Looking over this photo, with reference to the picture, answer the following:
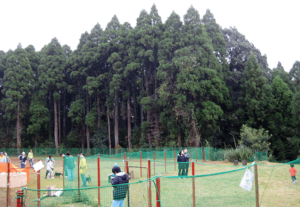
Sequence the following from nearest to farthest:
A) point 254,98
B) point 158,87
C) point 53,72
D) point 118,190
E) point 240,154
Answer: point 118,190, point 240,154, point 254,98, point 158,87, point 53,72

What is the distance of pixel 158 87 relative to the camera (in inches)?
1583

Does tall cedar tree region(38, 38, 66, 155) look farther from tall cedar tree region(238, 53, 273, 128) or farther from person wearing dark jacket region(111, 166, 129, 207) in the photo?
person wearing dark jacket region(111, 166, 129, 207)

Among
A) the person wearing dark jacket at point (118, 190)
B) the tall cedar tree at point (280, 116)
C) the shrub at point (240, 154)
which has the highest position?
the tall cedar tree at point (280, 116)

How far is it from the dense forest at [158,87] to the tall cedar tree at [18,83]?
15cm

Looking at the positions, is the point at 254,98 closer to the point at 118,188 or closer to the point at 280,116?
the point at 280,116

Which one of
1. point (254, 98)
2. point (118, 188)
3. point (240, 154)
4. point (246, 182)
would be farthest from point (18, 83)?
point (246, 182)

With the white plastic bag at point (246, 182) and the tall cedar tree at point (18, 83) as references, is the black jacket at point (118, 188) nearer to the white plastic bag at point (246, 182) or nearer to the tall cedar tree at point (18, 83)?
the white plastic bag at point (246, 182)

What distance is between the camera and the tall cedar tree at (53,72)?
4309 centimetres

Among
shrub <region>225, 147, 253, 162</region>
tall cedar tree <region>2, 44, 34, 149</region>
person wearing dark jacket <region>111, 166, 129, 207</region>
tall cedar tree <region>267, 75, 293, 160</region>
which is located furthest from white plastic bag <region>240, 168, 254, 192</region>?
tall cedar tree <region>2, 44, 34, 149</region>

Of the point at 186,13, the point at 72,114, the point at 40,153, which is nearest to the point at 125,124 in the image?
the point at 72,114

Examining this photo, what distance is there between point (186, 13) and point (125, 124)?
2184cm

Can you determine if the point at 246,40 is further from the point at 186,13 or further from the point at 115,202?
the point at 115,202

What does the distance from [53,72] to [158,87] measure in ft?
57.0

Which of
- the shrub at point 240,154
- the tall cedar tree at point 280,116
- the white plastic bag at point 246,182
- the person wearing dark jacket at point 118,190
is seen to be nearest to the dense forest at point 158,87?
the tall cedar tree at point 280,116
